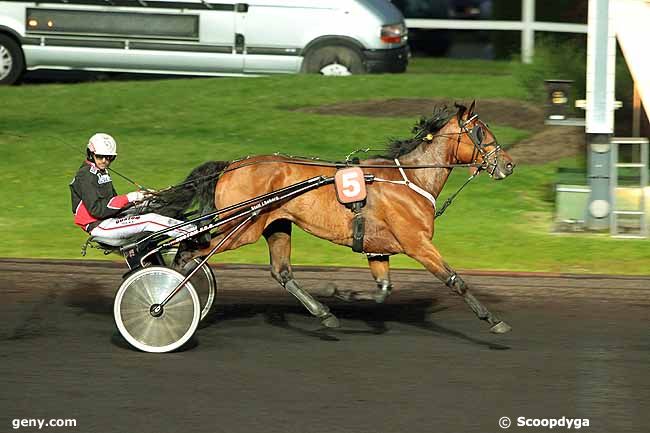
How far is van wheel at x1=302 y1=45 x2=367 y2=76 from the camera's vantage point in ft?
65.0

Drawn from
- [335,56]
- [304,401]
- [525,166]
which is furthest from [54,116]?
[304,401]

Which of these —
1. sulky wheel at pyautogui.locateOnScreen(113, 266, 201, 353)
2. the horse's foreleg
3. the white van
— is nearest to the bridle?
the horse's foreleg

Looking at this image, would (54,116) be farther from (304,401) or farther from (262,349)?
(304,401)

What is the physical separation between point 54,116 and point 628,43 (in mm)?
7967

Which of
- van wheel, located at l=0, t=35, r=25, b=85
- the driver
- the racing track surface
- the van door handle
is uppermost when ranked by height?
the van door handle

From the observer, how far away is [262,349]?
9.21m

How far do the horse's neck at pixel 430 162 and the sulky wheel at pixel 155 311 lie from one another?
1.91 meters

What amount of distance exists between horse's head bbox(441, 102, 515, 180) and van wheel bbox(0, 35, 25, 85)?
38.0ft

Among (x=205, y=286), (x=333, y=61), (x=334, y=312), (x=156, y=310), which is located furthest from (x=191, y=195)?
(x=333, y=61)

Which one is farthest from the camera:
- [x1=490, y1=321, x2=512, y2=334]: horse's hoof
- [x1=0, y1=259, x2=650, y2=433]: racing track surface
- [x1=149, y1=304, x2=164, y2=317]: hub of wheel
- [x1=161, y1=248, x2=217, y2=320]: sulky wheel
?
[x1=161, y1=248, x2=217, y2=320]: sulky wheel

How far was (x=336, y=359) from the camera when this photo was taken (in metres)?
8.91

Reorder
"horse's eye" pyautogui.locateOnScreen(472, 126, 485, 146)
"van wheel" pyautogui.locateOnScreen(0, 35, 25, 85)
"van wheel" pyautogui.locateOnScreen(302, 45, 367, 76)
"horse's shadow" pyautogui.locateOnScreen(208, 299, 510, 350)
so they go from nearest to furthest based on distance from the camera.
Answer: "horse's eye" pyautogui.locateOnScreen(472, 126, 485, 146)
"horse's shadow" pyautogui.locateOnScreen(208, 299, 510, 350)
"van wheel" pyautogui.locateOnScreen(0, 35, 25, 85)
"van wheel" pyautogui.locateOnScreen(302, 45, 367, 76)

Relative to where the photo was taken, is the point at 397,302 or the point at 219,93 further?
the point at 219,93

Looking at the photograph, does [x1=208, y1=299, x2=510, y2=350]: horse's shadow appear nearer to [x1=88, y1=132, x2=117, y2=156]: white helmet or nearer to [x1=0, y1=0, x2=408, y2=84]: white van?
[x1=88, y1=132, x2=117, y2=156]: white helmet
